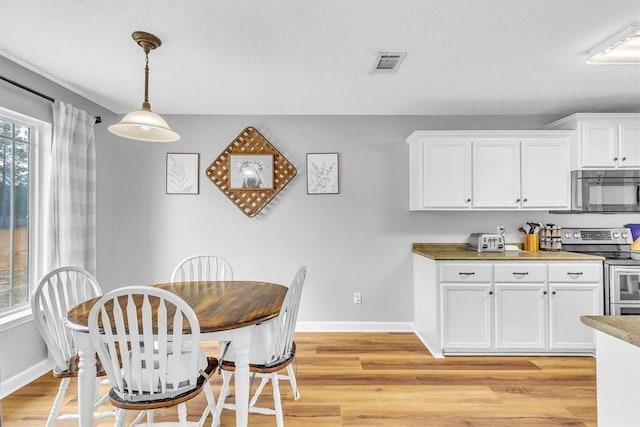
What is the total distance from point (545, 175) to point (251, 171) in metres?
2.83

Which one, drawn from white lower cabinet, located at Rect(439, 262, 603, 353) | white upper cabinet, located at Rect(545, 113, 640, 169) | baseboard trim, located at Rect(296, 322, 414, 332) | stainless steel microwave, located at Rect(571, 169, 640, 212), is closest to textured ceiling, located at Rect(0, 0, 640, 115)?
white upper cabinet, located at Rect(545, 113, 640, 169)

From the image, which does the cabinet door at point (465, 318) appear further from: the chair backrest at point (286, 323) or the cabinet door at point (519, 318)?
the chair backrest at point (286, 323)

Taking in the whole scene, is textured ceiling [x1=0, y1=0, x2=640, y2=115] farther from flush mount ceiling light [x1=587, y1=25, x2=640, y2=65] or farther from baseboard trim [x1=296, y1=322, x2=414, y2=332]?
baseboard trim [x1=296, y1=322, x2=414, y2=332]

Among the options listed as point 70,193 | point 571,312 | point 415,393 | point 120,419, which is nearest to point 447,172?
point 571,312

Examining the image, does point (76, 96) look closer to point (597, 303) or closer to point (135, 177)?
point (135, 177)

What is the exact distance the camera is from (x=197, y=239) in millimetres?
3686

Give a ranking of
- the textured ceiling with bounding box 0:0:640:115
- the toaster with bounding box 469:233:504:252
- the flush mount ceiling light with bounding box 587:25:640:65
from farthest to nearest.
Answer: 1. the toaster with bounding box 469:233:504:252
2. the flush mount ceiling light with bounding box 587:25:640:65
3. the textured ceiling with bounding box 0:0:640:115

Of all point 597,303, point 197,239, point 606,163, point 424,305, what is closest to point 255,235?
point 197,239

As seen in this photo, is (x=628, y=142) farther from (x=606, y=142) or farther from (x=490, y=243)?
(x=490, y=243)

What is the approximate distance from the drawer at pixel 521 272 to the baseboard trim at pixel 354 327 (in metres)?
1.08

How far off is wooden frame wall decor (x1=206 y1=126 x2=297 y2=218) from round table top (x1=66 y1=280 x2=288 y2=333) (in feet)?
3.97

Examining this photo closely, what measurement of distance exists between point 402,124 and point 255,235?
191 cm

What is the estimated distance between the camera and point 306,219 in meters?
3.70

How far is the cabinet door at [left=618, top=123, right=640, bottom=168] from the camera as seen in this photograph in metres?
3.23
